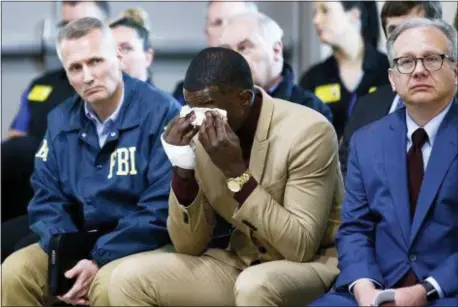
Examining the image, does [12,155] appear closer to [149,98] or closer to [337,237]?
[149,98]

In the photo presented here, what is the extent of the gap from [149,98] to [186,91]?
532mm

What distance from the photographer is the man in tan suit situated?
9.27ft

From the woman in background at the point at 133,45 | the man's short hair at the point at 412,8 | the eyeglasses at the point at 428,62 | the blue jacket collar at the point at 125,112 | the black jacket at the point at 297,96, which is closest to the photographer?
the eyeglasses at the point at 428,62

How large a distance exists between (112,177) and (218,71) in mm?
634

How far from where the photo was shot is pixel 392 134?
2803mm

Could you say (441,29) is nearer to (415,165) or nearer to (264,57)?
(415,165)

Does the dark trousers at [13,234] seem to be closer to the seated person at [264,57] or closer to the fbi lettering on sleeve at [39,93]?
the fbi lettering on sleeve at [39,93]

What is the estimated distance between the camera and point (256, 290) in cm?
271

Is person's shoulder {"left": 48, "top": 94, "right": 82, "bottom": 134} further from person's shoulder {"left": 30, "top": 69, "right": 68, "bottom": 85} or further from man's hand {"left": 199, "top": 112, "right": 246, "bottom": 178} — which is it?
Result: person's shoulder {"left": 30, "top": 69, "right": 68, "bottom": 85}

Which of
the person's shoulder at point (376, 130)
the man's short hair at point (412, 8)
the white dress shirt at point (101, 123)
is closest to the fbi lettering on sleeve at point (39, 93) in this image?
the white dress shirt at point (101, 123)

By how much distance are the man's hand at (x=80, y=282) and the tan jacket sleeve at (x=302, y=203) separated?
0.60 m

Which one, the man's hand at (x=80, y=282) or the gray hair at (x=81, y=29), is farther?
the gray hair at (x=81, y=29)

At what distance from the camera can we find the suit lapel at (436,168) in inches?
106

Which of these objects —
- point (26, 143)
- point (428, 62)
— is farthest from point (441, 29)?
point (26, 143)
